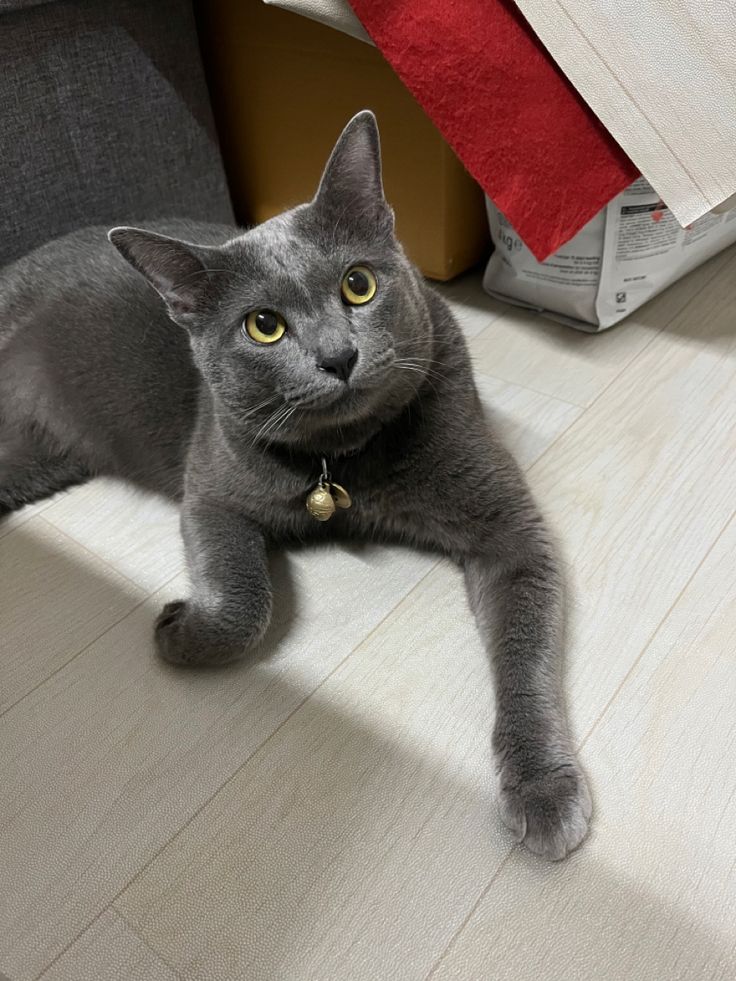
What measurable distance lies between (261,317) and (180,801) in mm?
595

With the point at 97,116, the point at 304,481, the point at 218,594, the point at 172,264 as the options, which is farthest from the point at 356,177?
the point at 97,116

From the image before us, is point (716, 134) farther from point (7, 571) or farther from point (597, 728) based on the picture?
point (7, 571)

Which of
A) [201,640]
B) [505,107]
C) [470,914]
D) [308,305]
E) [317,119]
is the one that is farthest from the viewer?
[317,119]

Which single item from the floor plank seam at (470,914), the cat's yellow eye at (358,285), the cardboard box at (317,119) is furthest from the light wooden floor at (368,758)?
the cardboard box at (317,119)

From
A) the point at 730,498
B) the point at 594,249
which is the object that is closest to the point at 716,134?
the point at 594,249

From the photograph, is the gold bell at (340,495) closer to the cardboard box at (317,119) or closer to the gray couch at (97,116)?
the cardboard box at (317,119)

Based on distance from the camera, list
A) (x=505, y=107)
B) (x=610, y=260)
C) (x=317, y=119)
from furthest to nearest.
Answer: (x=317, y=119)
(x=610, y=260)
(x=505, y=107)

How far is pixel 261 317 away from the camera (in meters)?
0.88

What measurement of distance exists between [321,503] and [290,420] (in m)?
0.15

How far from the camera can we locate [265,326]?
35.0 inches

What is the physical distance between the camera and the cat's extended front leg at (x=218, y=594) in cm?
98

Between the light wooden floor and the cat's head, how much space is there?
1.10 feet

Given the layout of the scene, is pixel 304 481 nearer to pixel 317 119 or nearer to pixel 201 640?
pixel 201 640

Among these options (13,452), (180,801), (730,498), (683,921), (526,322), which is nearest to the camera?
(683,921)
